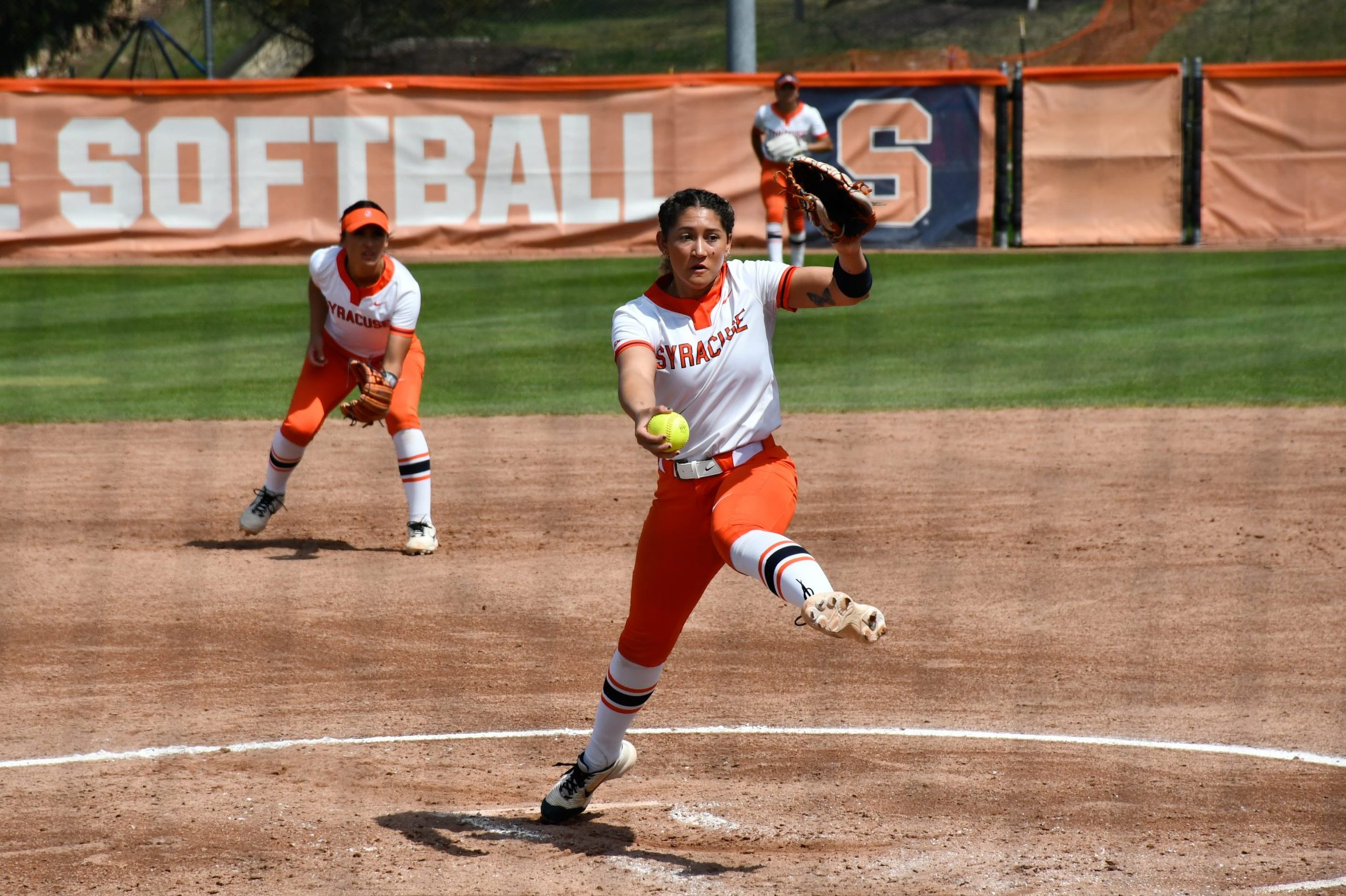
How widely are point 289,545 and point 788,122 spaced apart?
1046cm

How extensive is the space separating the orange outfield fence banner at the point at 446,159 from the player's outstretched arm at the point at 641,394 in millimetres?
16246

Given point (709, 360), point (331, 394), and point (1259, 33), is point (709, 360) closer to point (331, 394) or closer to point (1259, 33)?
point (331, 394)

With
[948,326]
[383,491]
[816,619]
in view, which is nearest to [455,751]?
[816,619]

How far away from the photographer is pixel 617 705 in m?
4.69

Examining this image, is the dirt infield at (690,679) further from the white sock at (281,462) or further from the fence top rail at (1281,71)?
the fence top rail at (1281,71)

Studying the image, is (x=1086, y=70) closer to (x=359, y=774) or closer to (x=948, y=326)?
(x=948, y=326)

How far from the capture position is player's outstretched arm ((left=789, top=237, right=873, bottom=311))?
4543 millimetres

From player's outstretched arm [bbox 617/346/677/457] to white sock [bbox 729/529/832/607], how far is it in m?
0.33

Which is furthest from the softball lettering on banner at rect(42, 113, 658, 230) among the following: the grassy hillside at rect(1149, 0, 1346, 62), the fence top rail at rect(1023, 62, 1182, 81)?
the grassy hillside at rect(1149, 0, 1346, 62)

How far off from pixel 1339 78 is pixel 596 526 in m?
15.5

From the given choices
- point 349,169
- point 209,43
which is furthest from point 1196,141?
point 209,43

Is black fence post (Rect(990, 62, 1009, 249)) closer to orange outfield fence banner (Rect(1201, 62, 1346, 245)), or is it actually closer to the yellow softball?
orange outfield fence banner (Rect(1201, 62, 1346, 245))

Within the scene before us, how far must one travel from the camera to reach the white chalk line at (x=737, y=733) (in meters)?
5.28

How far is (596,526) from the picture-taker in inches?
351
